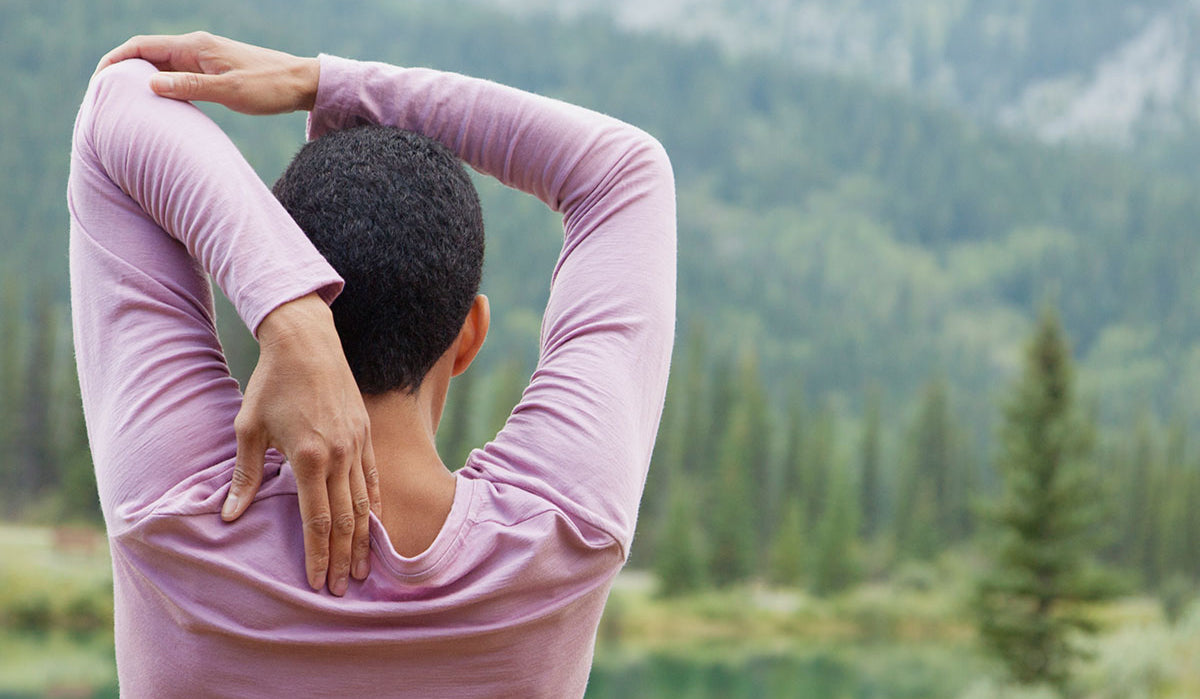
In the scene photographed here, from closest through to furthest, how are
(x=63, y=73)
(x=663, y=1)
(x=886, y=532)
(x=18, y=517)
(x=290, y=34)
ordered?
1. (x=18, y=517)
2. (x=886, y=532)
3. (x=63, y=73)
4. (x=290, y=34)
5. (x=663, y=1)

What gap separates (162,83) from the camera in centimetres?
86

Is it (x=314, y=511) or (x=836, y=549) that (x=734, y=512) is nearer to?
(x=836, y=549)

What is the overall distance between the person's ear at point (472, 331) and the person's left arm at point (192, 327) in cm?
17

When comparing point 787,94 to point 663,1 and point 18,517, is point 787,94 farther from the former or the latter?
point 18,517

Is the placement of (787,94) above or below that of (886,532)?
above

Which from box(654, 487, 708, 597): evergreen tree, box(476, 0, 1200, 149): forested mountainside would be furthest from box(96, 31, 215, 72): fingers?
box(476, 0, 1200, 149): forested mountainside

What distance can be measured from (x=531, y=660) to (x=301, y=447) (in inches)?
8.8

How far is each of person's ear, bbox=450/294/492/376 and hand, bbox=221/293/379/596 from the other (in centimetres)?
17

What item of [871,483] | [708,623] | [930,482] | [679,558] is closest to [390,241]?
[679,558]

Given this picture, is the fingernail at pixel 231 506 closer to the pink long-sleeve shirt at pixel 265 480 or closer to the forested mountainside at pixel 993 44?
the pink long-sleeve shirt at pixel 265 480

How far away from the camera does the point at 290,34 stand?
87.4 metres

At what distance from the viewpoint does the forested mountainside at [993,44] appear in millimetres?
133375


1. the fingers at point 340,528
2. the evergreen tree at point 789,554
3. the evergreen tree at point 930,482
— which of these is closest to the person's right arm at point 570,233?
the fingers at point 340,528

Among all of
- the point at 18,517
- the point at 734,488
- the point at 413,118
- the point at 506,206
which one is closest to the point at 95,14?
the point at 506,206
